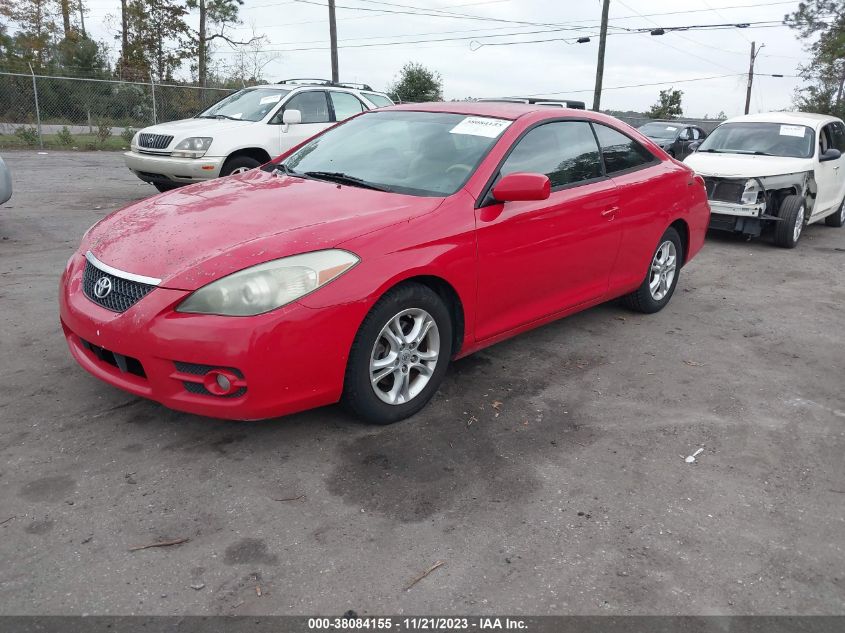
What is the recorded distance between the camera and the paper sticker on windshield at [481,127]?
4.09m

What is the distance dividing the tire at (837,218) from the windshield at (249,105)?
8.37 m

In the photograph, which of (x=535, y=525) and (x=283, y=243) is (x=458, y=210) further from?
(x=535, y=525)

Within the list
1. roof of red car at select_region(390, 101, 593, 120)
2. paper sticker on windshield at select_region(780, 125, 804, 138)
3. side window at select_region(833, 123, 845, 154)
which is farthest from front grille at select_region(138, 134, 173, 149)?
side window at select_region(833, 123, 845, 154)

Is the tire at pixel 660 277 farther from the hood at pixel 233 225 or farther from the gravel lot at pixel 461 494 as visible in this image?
the hood at pixel 233 225

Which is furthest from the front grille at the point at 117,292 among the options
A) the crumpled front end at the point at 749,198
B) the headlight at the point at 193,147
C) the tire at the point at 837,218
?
the tire at the point at 837,218

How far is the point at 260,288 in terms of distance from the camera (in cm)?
293

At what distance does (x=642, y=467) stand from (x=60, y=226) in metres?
7.05

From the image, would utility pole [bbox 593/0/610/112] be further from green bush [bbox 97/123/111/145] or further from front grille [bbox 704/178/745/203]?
front grille [bbox 704/178/745/203]

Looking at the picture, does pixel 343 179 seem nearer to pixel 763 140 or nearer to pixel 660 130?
pixel 763 140

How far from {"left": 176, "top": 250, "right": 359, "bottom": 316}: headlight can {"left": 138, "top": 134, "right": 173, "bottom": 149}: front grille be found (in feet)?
22.3

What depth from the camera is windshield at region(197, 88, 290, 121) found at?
9.68 metres

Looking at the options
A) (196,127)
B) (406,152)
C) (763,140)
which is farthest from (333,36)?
(406,152)

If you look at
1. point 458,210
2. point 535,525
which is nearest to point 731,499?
point 535,525

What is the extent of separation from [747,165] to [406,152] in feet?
20.6
